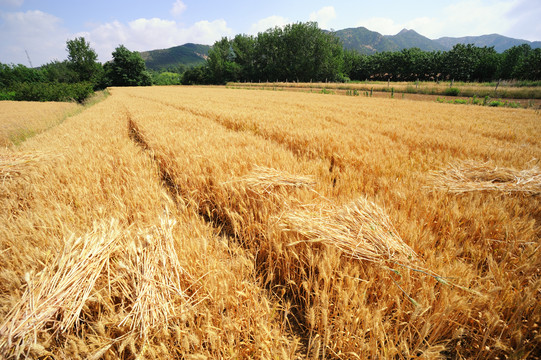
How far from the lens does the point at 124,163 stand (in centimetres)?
326

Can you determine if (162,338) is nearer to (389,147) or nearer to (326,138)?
(326,138)

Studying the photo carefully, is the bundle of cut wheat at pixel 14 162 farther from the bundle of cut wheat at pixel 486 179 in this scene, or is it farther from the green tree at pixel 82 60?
the green tree at pixel 82 60

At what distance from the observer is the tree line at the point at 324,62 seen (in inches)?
2160

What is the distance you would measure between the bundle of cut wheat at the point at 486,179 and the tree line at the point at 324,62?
5715cm

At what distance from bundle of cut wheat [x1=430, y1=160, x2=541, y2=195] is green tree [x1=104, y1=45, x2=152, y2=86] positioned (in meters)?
72.5

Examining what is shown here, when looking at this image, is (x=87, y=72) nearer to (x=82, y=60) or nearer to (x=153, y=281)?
(x=82, y=60)

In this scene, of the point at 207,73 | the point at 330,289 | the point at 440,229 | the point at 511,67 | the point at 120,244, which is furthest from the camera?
the point at 207,73

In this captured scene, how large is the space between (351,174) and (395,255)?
1.49 meters

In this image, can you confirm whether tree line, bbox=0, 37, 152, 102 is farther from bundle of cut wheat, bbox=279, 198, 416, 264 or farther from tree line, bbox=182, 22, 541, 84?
bundle of cut wheat, bbox=279, 198, 416, 264

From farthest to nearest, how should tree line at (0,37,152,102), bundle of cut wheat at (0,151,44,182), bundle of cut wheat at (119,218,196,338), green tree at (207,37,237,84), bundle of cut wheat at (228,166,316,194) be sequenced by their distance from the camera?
1. green tree at (207,37,237,84)
2. tree line at (0,37,152,102)
3. bundle of cut wheat at (0,151,44,182)
4. bundle of cut wheat at (228,166,316,194)
5. bundle of cut wheat at (119,218,196,338)

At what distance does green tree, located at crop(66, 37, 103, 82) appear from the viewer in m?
51.8

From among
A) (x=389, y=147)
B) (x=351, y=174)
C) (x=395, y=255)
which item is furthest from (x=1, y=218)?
(x=389, y=147)

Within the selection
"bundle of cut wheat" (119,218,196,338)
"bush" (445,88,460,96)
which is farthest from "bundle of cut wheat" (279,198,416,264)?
"bush" (445,88,460,96)

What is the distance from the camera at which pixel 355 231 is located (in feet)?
5.12
